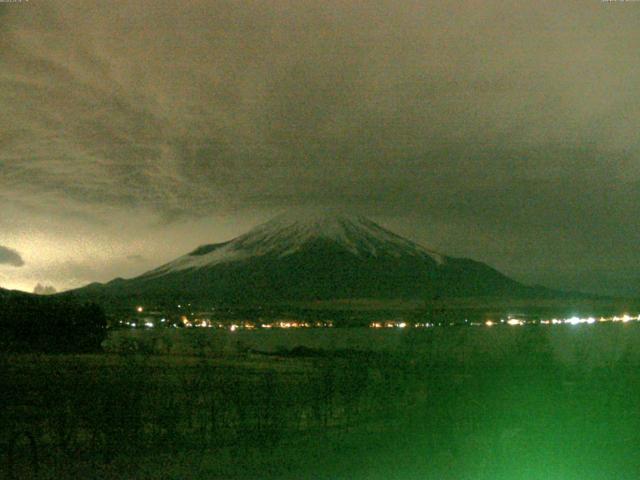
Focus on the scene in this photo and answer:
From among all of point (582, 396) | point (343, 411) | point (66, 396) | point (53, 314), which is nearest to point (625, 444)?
point (582, 396)

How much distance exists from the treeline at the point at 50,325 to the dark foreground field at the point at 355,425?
14253 mm

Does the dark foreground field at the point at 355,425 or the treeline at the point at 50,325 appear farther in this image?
the treeline at the point at 50,325

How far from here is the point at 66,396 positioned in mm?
16297

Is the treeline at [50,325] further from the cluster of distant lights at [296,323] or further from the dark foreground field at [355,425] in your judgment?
the cluster of distant lights at [296,323]

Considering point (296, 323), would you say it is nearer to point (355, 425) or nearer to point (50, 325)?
point (50, 325)

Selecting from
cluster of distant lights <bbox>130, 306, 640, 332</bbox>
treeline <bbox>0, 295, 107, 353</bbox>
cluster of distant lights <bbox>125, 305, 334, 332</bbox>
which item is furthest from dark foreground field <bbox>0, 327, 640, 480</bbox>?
cluster of distant lights <bbox>125, 305, 334, 332</bbox>

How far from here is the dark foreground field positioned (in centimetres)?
1093

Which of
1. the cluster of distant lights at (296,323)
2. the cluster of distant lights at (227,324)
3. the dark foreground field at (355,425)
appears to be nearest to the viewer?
the dark foreground field at (355,425)

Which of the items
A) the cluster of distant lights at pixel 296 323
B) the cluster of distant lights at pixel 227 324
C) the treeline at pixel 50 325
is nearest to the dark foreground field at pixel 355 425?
the treeline at pixel 50 325

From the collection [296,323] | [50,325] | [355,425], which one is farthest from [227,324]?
[355,425]

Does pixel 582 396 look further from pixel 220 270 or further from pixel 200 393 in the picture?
pixel 220 270

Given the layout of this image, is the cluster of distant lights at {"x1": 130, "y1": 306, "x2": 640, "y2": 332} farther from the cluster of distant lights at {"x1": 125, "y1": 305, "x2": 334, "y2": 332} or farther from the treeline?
the treeline

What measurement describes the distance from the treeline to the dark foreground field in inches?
561

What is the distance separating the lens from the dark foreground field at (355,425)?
1093cm
